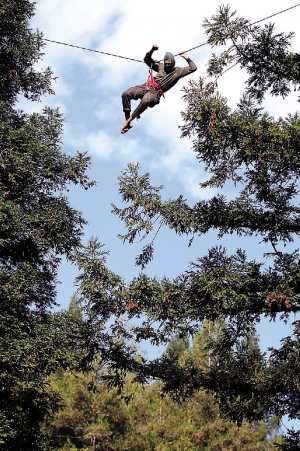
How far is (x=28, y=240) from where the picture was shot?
1375 cm

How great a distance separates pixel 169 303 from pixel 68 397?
726 inches

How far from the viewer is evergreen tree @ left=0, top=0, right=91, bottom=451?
1225 cm

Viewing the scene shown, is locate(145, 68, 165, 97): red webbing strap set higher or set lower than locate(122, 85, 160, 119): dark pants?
higher

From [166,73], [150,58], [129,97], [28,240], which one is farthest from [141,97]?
[28,240]

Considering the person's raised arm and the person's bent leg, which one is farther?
the person's raised arm

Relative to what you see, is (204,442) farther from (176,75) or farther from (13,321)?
(176,75)

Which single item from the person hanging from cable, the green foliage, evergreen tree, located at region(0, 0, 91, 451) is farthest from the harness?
the green foliage

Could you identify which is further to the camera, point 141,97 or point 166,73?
point 166,73

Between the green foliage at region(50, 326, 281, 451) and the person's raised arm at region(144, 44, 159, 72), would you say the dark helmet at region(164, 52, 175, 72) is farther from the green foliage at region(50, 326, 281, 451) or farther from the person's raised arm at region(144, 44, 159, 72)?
the green foliage at region(50, 326, 281, 451)

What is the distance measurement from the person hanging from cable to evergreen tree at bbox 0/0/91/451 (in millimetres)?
3166

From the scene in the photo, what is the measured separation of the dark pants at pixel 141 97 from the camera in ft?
37.6

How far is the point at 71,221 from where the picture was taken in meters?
14.4

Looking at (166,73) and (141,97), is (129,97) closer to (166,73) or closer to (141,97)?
(141,97)

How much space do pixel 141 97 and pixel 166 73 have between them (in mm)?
759
